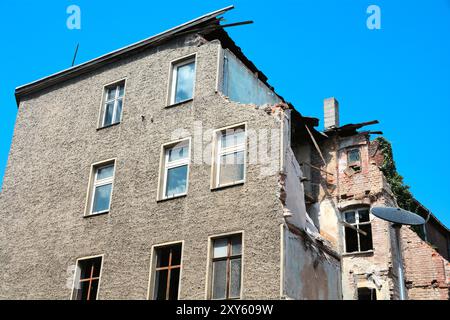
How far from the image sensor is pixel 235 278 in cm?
1384

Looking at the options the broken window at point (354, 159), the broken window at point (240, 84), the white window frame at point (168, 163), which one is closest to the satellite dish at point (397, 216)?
the white window frame at point (168, 163)

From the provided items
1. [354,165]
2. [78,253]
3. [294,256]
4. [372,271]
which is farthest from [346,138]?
[78,253]

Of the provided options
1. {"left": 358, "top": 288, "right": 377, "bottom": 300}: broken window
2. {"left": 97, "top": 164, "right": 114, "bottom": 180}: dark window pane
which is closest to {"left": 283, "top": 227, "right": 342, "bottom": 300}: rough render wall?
{"left": 358, "top": 288, "right": 377, "bottom": 300}: broken window

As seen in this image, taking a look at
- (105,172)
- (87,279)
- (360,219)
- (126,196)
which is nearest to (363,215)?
(360,219)

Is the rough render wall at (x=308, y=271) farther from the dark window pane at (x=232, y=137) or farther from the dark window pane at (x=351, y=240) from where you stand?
the dark window pane at (x=351, y=240)

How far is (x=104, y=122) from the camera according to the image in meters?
19.0

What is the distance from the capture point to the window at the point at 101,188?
17.2 m

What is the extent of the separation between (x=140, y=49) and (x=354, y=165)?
9588 mm

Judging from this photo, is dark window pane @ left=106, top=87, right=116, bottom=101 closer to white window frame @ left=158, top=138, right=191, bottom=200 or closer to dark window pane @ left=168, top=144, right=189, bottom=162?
white window frame @ left=158, top=138, right=191, bottom=200

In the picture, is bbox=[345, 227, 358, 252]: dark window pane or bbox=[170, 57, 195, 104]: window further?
bbox=[345, 227, 358, 252]: dark window pane

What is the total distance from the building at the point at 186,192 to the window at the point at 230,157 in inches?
1.5

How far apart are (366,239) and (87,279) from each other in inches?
407

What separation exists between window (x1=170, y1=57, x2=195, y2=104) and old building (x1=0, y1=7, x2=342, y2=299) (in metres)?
0.04

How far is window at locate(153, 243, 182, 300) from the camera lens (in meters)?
14.7
